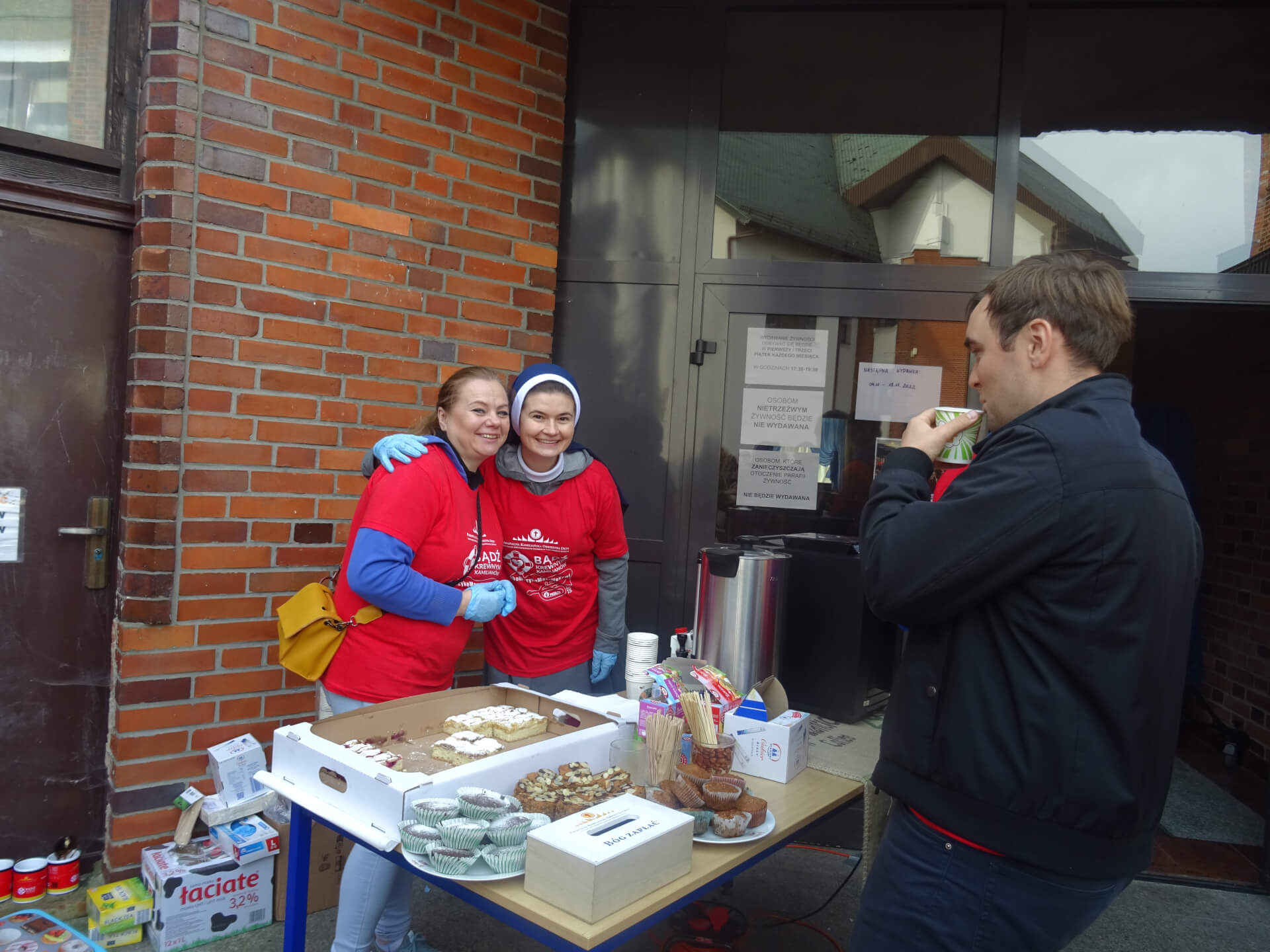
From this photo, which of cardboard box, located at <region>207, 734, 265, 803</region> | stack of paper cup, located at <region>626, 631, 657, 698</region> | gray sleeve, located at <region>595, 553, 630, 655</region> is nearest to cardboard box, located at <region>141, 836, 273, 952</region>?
cardboard box, located at <region>207, 734, 265, 803</region>

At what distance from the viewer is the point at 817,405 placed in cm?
380

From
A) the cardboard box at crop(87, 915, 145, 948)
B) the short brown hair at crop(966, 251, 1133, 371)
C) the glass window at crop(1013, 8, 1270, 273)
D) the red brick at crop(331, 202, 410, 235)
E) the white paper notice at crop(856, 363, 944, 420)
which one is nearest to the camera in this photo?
the short brown hair at crop(966, 251, 1133, 371)

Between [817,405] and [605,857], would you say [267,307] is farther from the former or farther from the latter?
[605,857]

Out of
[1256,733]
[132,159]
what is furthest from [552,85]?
[1256,733]

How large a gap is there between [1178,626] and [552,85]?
11.0 feet

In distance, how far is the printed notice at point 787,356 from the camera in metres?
3.78

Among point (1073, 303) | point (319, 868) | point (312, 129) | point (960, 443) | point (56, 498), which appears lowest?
point (319, 868)

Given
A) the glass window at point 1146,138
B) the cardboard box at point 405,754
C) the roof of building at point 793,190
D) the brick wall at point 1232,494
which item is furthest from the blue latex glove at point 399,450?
the brick wall at point 1232,494

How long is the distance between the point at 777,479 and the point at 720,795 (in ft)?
6.94

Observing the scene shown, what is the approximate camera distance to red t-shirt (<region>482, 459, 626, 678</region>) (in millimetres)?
2887

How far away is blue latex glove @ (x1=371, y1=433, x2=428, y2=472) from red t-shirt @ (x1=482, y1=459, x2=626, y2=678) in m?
0.38

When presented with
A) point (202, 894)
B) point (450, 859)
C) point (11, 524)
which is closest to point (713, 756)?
point (450, 859)

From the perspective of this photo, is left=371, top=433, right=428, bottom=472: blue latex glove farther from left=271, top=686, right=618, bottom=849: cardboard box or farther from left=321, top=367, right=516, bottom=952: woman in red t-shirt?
left=271, top=686, right=618, bottom=849: cardboard box

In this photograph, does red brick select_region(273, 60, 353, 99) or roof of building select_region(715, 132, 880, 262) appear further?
roof of building select_region(715, 132, 880, 262)
